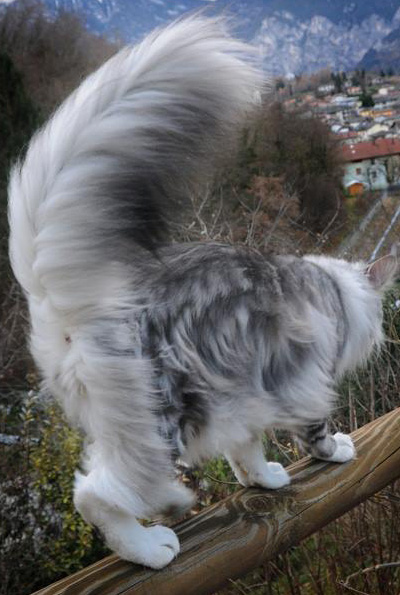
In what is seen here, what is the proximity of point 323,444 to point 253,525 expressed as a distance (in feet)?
1.53

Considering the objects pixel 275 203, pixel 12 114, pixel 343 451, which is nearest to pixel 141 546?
pixel 343 451

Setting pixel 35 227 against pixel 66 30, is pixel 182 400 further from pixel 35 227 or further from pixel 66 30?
pixel 66 30

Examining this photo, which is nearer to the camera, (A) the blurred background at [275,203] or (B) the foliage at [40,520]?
(A) the blurred background at [275,203]

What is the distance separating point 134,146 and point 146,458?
0.85 m

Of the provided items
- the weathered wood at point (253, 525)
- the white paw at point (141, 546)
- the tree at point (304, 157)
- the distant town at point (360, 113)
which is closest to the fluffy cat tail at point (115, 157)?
the white paw at point (141, 546)

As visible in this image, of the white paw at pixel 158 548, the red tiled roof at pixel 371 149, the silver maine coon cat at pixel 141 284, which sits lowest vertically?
the red tiled roof at pixel 371 149

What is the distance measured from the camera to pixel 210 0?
1948mm

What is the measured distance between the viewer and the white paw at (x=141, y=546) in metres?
1.79

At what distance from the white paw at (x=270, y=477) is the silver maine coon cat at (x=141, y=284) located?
11.4 inches

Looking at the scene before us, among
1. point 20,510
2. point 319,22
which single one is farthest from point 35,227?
point 319,22

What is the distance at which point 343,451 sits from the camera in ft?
7.59

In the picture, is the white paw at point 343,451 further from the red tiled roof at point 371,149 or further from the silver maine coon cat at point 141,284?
the red tiled roof at point 371,149

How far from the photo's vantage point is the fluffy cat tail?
5.24ft

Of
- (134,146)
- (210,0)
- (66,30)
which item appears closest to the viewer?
(134,146)
